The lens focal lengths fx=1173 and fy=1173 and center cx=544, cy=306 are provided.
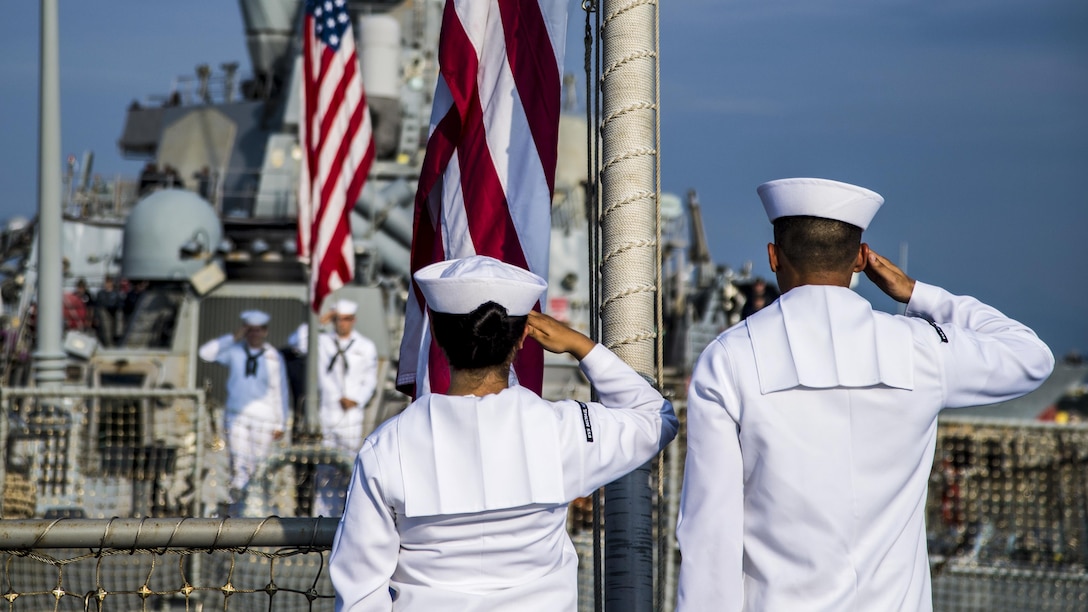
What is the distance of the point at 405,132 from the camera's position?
60.8 ft

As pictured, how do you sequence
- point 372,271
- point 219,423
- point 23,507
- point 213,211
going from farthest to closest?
1. point 213,211
2. point 372,271
3. point 219,423
4. point 23,507

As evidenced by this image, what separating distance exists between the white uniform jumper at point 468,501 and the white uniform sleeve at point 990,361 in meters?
0.70

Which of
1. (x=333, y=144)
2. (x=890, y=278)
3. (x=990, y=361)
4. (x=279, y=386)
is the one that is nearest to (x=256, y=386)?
(x=279, y=386)

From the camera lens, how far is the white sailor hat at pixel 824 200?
2383 millimetres

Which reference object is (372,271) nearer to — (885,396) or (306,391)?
(306,391)

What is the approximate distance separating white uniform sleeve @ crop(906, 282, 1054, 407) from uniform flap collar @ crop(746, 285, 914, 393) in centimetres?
11

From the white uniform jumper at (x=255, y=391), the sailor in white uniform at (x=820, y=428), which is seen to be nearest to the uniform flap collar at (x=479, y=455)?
the sailor in white uniform at (x=820, y=428)

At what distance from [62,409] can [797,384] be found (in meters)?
6.43

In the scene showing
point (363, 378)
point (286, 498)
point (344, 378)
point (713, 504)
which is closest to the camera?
point (713, 504)

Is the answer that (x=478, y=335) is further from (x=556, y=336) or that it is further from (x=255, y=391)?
(x=255, y=391)

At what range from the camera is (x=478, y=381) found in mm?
2381

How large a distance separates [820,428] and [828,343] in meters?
0.18

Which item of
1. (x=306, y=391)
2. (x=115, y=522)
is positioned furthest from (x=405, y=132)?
(x=115, y=522)

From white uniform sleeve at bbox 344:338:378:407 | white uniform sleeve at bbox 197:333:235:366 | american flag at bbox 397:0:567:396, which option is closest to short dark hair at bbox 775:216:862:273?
american flag at bbox 397:0:567:396
